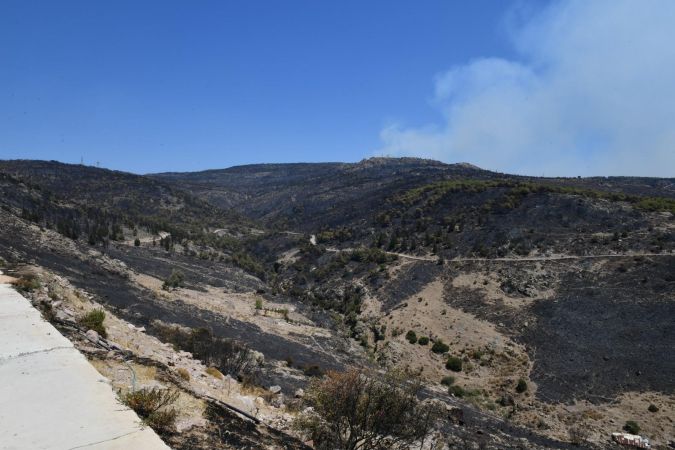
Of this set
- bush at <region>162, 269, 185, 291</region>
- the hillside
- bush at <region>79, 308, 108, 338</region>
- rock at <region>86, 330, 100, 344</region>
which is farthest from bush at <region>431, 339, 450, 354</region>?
rock at <region>86, 330, 100, 344</region>

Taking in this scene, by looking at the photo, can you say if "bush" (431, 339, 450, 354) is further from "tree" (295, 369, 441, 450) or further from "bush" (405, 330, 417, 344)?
"tree" (295, 369, 441, 450)

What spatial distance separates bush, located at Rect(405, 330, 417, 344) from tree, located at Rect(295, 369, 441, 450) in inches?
1059

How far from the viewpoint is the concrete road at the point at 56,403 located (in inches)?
222

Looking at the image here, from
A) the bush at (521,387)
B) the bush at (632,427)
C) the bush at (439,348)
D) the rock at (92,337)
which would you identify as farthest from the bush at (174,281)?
the bush at (632,427)

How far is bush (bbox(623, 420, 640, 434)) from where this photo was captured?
927 inches

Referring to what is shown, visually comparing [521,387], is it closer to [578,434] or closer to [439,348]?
[578,434]

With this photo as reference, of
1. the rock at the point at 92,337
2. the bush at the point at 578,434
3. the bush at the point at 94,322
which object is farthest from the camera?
the bush at the point at 578,434

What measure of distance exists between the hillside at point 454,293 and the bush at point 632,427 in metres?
0.44

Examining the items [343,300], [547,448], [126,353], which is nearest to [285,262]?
[343,300]

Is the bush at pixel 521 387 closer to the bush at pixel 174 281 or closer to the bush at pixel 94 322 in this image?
the bush at pixel 94 322

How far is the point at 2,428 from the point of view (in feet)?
18.8

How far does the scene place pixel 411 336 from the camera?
3650cm

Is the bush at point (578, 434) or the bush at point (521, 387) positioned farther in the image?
the bush at point (521, 387)

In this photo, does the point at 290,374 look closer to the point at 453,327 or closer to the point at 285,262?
the point at 453,327
